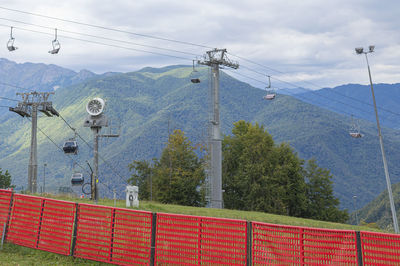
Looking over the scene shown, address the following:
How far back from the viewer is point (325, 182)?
236ft

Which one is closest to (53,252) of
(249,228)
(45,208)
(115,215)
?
(45,208)

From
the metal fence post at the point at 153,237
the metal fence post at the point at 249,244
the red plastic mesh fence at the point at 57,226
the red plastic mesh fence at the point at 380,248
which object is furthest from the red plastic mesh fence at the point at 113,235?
the red plastic mesh fence at the point at 380,248

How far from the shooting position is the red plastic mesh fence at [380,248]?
10.3 metres

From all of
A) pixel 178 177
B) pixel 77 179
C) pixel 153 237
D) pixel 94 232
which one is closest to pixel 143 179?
pixel 178 177

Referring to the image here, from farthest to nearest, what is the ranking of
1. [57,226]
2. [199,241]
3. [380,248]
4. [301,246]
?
1. [57,226]
2. [199,241]
3. [301,246]
4. [380,248]

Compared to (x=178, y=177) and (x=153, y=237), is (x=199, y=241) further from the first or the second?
(x=178, y=177)

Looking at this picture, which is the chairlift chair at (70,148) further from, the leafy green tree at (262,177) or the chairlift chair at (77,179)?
the leafy green tree at (262,177)

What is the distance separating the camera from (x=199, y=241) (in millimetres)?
12500

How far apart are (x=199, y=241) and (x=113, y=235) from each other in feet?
9.93

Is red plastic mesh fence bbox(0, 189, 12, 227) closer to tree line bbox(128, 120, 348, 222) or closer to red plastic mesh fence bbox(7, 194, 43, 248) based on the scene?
red plastic mesh fence bbox(7, 194, 43, 248)

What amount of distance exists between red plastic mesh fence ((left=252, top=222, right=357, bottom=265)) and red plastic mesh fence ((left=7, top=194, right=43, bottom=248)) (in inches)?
316

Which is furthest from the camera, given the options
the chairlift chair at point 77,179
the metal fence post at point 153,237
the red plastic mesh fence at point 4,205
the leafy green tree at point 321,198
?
the leafy green tree at point 321,198

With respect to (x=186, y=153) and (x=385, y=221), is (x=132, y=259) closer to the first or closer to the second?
(x=186, y=153)

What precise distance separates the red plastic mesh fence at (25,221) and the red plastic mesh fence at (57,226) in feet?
1.02
